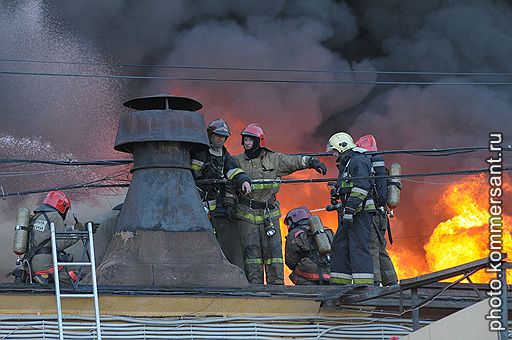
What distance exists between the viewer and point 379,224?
35.6 feet

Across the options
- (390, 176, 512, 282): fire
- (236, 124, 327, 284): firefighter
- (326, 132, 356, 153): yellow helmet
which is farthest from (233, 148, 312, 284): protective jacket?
(390, 176, 512, 282): fire

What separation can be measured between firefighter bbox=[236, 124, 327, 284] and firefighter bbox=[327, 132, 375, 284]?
19.3 inches

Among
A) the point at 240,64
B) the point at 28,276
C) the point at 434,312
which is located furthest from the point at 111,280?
the point at 240,64

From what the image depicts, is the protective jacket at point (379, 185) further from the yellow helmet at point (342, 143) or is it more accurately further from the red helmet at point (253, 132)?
the red helmet at point (253, 132)

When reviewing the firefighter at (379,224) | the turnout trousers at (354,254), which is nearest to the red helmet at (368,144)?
the firefighter at (379,224)

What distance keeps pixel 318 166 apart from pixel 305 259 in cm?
118

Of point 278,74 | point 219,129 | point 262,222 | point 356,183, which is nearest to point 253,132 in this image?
point 219,129

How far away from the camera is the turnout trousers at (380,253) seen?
35.0 ft

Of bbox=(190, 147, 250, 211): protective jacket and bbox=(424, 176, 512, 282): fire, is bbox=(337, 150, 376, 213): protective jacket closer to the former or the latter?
bbox=(190, 147, 250, 211): protective jacket

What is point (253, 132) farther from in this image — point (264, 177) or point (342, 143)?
point (342, 143)

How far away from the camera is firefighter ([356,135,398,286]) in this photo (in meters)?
10.5

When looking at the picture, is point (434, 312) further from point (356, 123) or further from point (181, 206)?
point (356, 123)

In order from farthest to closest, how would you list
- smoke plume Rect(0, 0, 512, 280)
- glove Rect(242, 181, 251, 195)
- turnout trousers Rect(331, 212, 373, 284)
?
smoke plume Rect(0, 0, 512, 280) → glove Rect(242, 181, 251, 195) → turnout trousers Rect(331, 212, 373, 284)

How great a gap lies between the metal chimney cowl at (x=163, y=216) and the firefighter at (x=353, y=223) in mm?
1177
